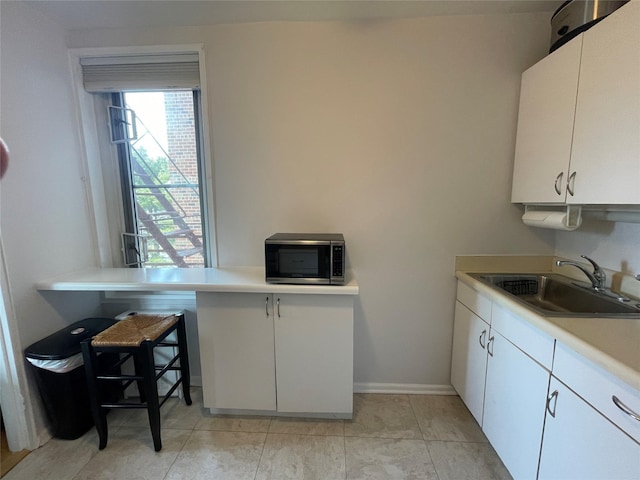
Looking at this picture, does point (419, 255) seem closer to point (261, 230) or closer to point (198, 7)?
point (261, 230)

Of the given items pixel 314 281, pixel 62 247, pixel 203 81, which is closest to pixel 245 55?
pixel 203 81

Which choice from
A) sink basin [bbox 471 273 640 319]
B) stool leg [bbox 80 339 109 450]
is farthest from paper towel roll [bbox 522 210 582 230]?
stool leg [bbox 80 339 109 450]

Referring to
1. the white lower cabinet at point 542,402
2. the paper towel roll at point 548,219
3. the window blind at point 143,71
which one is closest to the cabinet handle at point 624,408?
the white lower cabinet at point 542,402

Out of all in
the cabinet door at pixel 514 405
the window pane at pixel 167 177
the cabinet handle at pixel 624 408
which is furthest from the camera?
the window pane at pixel 167 177

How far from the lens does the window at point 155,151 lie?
1873 millimetres

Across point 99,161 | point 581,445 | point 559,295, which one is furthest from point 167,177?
point 559,295

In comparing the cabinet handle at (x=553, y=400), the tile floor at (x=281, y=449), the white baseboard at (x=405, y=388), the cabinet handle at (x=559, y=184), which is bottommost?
the tile floor at (x=281, y=449)

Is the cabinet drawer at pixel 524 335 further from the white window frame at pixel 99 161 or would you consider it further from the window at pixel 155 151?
the window at pixel 155 151

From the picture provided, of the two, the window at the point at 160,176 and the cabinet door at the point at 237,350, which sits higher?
the window at the point at 160,176

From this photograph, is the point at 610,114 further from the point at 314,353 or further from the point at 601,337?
the point at 314,353

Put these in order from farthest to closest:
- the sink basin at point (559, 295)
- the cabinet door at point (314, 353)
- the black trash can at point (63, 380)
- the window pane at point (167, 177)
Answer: the window pane at point (167, 177) → the cabinet door at point (314, 353) → the black trash can at point (63, 380) → the sink basin at point (559, 295)

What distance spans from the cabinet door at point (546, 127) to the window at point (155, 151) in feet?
6.69

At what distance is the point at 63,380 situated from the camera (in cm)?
158

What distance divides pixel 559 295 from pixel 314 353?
150 centimetres
